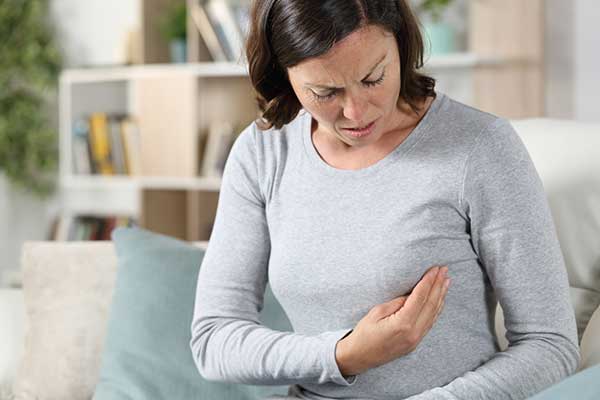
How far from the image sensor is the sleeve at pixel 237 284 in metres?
1.34

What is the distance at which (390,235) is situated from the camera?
126 centimetres

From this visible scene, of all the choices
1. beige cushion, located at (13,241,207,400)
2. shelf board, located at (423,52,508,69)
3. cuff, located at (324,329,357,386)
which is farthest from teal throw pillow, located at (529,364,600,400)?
shelf board, located at (423,52,508,69)

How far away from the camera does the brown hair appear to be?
117 centimetres

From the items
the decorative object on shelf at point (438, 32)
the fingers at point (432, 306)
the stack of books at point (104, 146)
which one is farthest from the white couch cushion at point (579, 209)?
the stack of books at point (104, 146)

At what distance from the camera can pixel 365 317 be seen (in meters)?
1.23

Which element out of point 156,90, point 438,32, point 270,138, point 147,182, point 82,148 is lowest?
point 147,182

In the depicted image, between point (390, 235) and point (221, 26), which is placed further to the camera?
point (221, 26)

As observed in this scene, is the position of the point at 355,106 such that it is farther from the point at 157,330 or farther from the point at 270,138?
the point at 157,330

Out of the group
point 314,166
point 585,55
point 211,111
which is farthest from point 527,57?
point 314,166

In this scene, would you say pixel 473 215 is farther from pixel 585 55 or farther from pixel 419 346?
pixel 585 55

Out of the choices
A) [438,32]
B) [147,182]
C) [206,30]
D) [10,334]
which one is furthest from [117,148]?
[10,334]

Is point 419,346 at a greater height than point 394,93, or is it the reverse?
point 394,93

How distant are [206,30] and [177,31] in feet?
0.57

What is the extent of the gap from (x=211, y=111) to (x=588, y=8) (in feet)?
4.53
